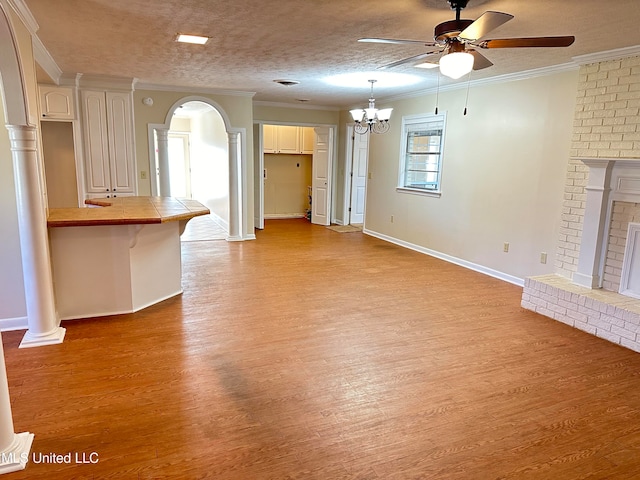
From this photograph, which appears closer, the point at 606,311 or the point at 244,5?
the point at 244,5

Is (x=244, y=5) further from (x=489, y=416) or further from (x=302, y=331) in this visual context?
(x=489, y=416)

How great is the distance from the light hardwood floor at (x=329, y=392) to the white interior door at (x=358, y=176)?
483 centimetres

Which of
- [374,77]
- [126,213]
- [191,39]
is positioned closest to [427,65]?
[374,77]

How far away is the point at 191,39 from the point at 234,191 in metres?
3.74

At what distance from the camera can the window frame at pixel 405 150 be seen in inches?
244

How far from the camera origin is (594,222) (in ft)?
13.0

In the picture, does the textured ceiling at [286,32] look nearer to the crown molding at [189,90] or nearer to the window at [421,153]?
the crown molding at [189,90]

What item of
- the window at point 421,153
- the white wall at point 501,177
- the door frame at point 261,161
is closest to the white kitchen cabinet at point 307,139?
the door frame at point 261,161

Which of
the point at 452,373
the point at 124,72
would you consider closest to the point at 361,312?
the point at 452,373

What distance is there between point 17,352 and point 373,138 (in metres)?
6.32

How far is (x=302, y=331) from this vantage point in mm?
3562

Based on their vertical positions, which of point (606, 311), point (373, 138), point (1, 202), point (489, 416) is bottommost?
point (489, 416)

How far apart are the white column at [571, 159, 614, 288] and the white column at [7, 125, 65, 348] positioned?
4.56 m

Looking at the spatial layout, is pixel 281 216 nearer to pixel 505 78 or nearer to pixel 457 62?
pixel 505 78
